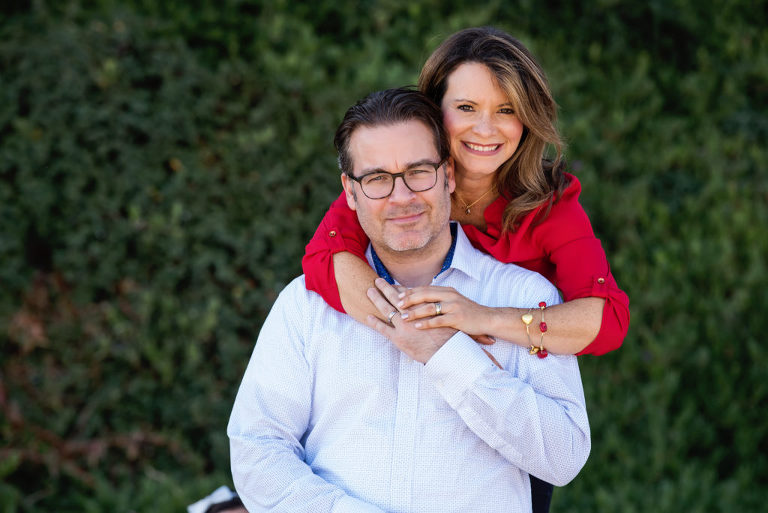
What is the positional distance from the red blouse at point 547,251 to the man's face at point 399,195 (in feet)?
0.56

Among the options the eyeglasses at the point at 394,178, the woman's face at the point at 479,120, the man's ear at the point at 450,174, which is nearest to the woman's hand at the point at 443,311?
the eyeglasses at the point at 394,178

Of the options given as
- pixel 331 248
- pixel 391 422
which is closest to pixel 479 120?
pixel 331 248

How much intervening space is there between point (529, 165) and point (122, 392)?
8.94 feet

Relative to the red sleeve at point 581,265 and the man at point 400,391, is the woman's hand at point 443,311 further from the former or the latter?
the red sleeve at point 581,265

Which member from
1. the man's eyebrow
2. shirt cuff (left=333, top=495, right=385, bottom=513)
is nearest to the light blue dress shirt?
shirt cuff (left=333, top=495, right=385, bottom=513)

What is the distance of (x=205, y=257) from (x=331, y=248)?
2.07 m

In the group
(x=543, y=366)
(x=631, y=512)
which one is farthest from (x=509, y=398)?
(x=631, y=512)

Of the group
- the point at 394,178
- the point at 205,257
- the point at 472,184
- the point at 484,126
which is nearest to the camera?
the point at 394,178

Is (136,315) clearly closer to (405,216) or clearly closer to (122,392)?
(122,392)

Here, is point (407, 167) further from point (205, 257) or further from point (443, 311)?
point (205, 257)

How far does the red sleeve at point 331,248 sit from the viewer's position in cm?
249

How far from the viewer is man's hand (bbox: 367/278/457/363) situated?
7.43ft

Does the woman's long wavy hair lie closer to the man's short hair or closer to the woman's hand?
the man's short hair

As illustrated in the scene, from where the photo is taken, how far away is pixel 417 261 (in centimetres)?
260
